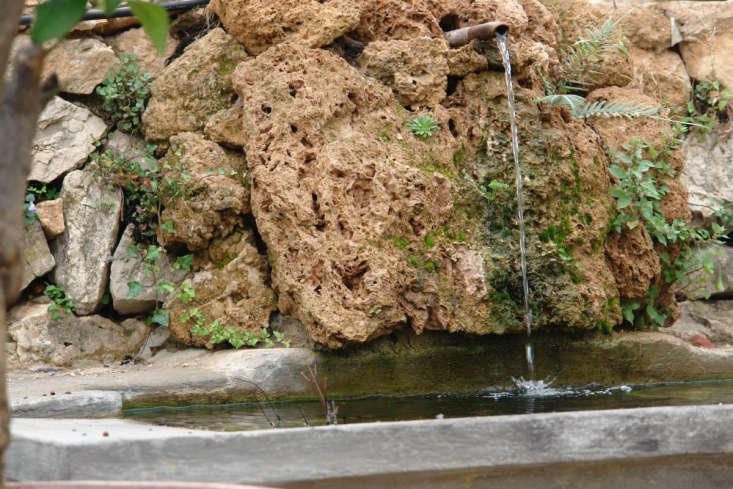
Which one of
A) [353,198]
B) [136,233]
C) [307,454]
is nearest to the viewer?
[307,454]

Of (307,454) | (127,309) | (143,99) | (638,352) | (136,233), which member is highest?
(143,99)

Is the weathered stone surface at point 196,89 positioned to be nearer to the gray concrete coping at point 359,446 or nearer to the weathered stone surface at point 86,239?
the weathered stone surface at point 86,239

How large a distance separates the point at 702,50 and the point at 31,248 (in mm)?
5376

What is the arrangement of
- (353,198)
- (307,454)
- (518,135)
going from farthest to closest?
(518,135), (353,198), (307,454)

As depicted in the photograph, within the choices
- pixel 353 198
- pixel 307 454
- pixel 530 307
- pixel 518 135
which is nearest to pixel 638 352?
pixel 530 307

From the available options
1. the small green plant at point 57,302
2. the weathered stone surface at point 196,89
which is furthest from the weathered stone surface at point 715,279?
the small green plant at point 57,302

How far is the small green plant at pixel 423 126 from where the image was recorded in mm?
4527

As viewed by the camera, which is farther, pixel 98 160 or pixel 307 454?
pixel 98 160

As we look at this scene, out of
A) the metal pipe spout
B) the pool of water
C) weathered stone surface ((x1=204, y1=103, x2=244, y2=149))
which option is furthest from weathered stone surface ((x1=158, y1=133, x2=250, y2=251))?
the metal pipe spout

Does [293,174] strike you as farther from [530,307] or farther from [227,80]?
[530,307]

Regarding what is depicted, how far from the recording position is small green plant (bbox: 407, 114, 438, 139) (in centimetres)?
453

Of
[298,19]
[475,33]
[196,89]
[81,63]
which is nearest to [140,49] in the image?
[81,63]

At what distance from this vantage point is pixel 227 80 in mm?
4887

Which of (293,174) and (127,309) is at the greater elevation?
(293,174)
